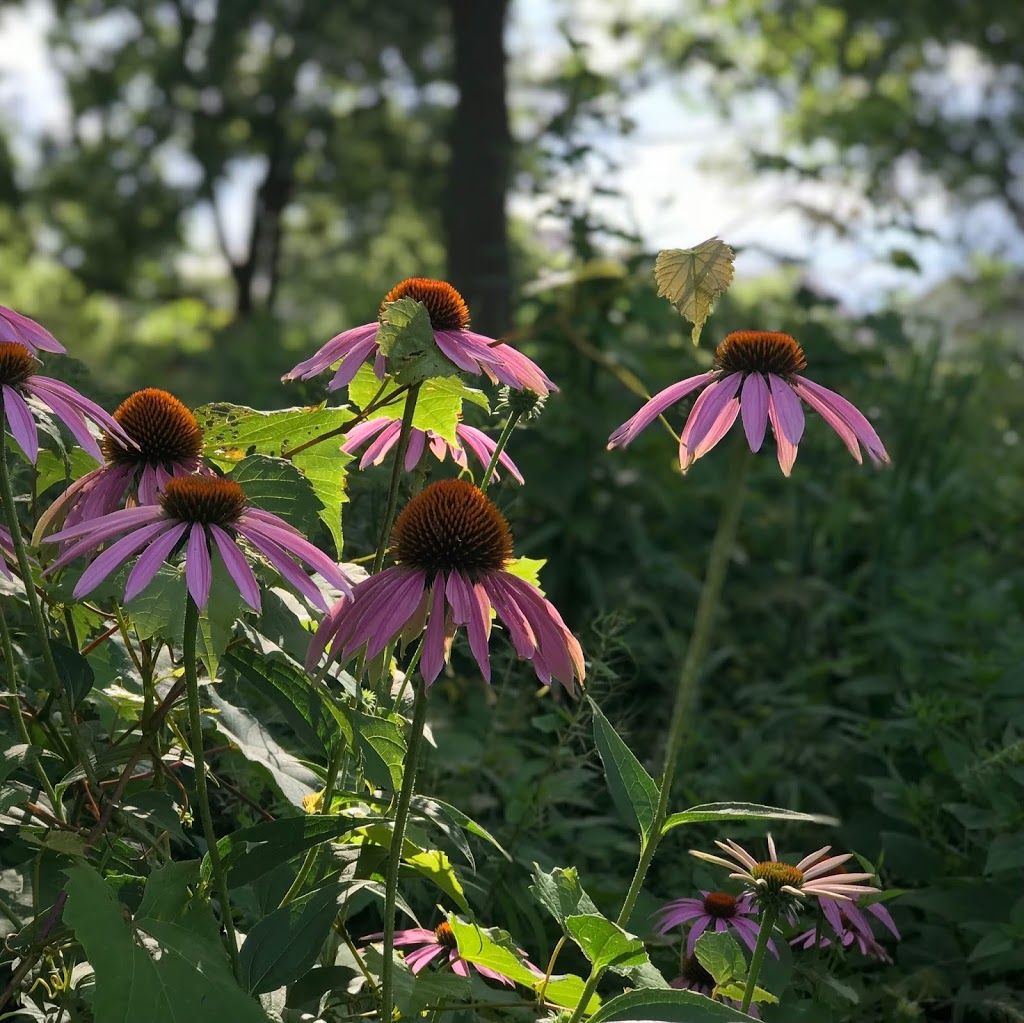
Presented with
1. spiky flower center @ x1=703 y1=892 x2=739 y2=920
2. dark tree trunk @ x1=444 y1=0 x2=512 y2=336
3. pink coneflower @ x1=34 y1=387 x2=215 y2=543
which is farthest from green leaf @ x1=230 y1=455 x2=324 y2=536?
dark tree trunk @ x1=444 y1=0 x2=512 y2=336

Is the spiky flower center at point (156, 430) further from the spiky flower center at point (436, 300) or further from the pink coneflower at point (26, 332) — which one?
the spiky flower center at point (436, 300)

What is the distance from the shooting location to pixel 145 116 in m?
18.0

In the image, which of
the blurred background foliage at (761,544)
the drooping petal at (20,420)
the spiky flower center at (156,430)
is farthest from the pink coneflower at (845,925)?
the drooping petal at (20,420)

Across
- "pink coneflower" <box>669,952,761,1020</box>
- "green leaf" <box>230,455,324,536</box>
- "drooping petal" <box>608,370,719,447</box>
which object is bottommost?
"pink coneflower" <box>669,952,761,1020</box>

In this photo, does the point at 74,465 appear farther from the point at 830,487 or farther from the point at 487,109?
the point at 487,109

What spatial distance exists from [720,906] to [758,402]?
28.6 inches

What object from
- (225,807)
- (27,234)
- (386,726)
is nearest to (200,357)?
(225,807)

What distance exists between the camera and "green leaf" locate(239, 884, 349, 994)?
3.75 feet

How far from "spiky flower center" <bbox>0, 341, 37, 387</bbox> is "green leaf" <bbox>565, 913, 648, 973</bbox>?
73cm

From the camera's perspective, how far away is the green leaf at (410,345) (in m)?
1.16

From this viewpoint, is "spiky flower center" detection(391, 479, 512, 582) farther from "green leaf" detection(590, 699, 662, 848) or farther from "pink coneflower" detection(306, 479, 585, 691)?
"green leaf" detection(590, 699, 662, 848)

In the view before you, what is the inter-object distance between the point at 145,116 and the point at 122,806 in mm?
18578

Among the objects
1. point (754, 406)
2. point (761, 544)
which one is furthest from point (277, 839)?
point (761, 544)

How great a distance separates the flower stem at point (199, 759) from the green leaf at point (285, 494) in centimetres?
15
